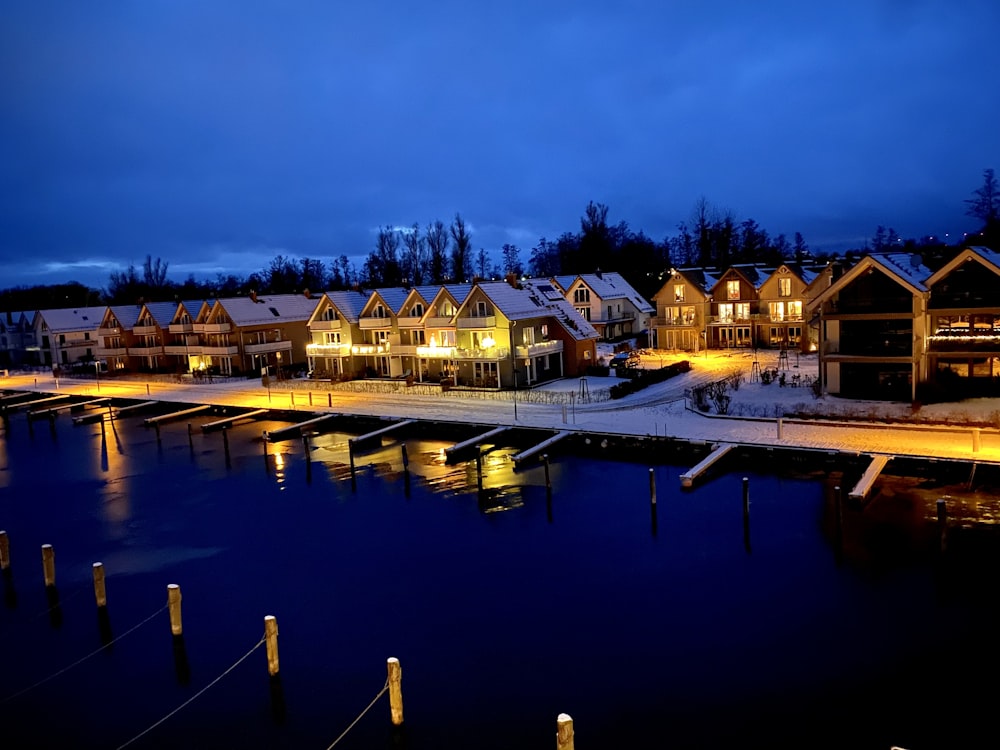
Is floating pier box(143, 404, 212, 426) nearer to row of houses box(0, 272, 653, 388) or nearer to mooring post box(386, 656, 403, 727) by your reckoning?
row of houses box(0, 272, 653, 388)

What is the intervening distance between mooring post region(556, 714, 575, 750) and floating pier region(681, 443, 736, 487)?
17807mm

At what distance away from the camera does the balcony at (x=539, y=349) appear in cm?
4947

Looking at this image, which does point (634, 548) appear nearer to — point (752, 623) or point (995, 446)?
point (752, 623)

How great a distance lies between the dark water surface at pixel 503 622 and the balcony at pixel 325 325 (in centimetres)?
2794

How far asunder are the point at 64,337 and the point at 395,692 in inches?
3433

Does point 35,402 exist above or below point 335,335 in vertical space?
below

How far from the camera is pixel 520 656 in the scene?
61.1 ft

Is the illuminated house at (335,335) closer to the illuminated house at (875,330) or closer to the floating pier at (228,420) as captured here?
the floating pier at (228,420)

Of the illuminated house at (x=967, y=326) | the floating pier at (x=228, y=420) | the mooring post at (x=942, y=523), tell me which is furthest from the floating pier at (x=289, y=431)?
the illuminated house at (x=967, y=326)

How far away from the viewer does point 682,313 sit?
6669 centimetres

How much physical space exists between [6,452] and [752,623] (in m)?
44.7

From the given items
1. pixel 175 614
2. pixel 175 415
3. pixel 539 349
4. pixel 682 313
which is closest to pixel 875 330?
pixel 539 349

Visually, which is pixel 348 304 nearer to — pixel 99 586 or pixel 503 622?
pixel 99 586

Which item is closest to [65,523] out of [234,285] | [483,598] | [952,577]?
[483,598]
